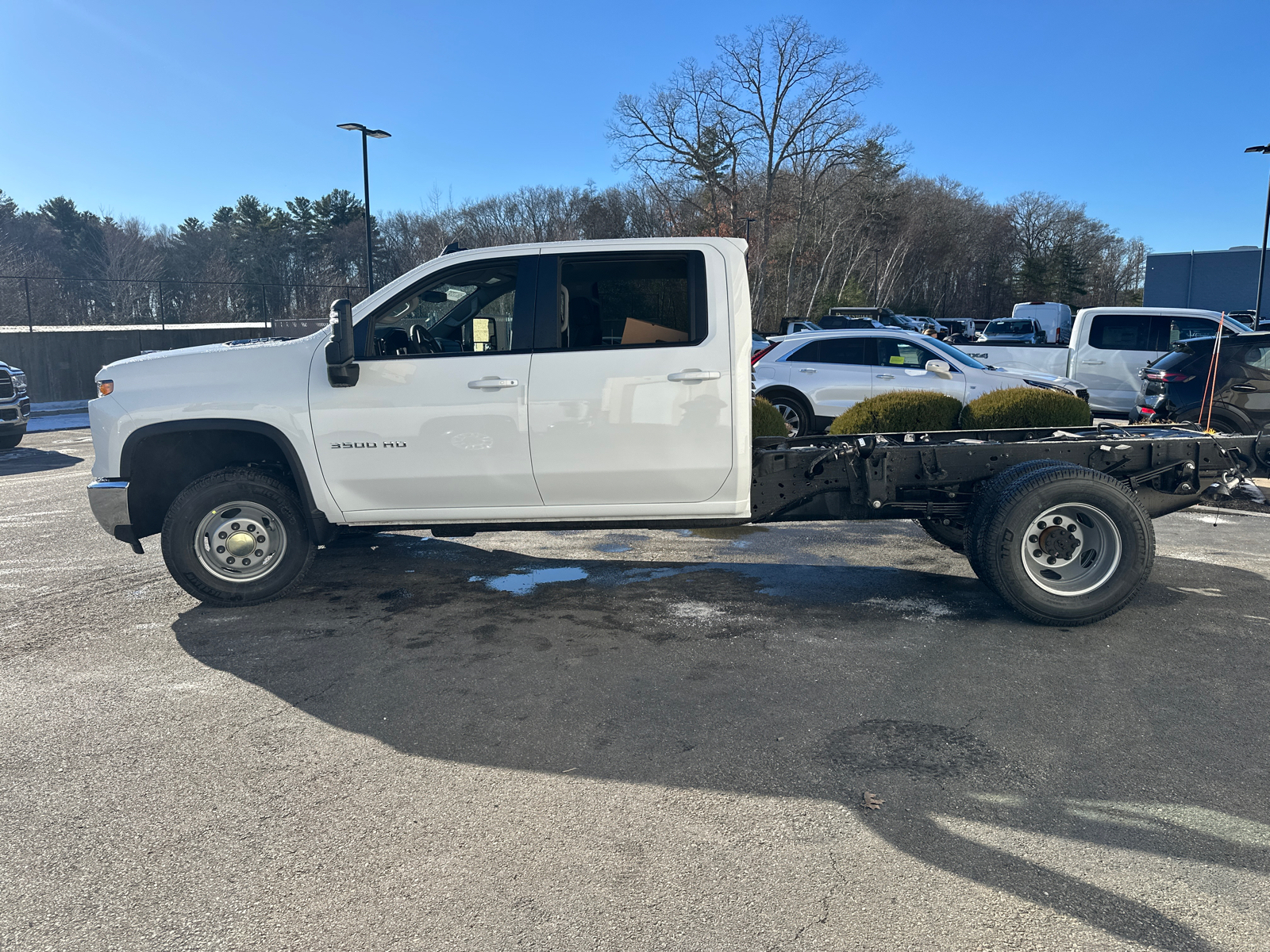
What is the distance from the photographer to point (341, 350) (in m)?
5.34

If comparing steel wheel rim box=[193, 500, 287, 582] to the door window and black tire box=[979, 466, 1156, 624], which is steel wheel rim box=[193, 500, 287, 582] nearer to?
the door window

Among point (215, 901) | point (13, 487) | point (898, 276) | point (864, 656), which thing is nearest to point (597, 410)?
point (864, 656)

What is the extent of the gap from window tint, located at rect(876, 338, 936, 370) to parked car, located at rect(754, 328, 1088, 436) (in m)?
0.01

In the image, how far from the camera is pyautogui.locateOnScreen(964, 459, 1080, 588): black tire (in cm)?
539

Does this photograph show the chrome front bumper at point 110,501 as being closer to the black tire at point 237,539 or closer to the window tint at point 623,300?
the black tire at point 237,539

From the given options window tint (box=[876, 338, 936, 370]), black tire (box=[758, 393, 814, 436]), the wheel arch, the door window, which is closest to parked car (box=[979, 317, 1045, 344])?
window tint (box=[876, 338, 936, 370])

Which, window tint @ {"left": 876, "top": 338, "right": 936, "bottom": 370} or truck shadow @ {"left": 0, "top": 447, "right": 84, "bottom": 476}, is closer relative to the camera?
truck shadow @ {"left": 0, "top": 447, "right": 84, "bottom": 476}

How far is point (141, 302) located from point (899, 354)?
86.6 ft

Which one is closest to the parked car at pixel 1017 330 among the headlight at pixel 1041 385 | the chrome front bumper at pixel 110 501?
the headlight at pixel 1041 385

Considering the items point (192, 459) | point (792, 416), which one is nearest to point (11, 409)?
point (192, 459)

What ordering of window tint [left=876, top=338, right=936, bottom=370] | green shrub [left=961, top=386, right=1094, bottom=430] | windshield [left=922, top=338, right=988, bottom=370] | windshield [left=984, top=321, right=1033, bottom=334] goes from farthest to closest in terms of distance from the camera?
windshield [left=984, top=321, right=1033, bottom=334] → window tint [left=876, top=338, right=936, bottom=370] → windshield [left=922, top=338, right=988, bottom=370] → green shrub [left=961, top=386, right=1094, bottom=430]

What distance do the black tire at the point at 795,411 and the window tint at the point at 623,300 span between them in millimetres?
Result: 7741

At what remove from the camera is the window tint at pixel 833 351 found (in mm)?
13203

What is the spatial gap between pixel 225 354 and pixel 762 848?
434 centimetres
